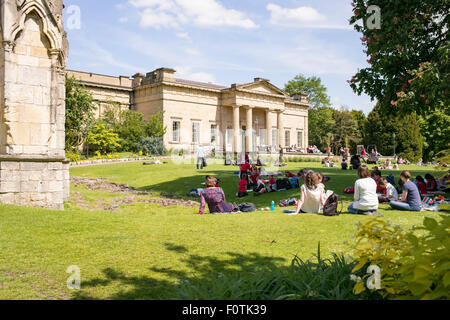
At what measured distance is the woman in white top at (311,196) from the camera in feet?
32.0

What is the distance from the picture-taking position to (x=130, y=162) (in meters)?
32.6

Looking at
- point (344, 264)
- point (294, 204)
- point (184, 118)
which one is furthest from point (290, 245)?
point (184, 118)

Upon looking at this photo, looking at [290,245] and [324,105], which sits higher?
[324,105]

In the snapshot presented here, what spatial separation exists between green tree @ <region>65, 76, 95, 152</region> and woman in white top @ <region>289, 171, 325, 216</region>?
28.6 metres

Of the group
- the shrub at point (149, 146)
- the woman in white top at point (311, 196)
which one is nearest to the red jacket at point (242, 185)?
the woman in white top at point (311, 196)

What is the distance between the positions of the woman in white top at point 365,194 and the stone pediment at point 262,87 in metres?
41.8

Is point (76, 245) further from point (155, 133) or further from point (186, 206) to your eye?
point (155, 133)

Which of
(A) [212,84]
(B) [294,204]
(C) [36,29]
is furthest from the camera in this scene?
(A) [212,84]

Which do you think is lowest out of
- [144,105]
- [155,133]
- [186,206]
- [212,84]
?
[186,206]

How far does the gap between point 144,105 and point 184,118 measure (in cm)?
509

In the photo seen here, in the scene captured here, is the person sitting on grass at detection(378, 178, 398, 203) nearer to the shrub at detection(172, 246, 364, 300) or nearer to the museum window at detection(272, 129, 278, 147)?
the shrub at detection(172, 246, 364, 300)

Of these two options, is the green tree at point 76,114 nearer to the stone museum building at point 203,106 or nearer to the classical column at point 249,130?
the stone museum building at point 203,106

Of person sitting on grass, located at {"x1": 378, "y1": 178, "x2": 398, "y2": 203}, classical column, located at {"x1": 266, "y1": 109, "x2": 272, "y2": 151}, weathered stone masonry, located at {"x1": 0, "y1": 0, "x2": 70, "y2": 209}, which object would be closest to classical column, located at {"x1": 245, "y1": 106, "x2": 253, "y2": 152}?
classical column, located at {"x1": 266, "y1": 109, "x2": 272, "y2": 151}

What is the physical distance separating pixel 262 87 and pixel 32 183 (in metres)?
46.2
